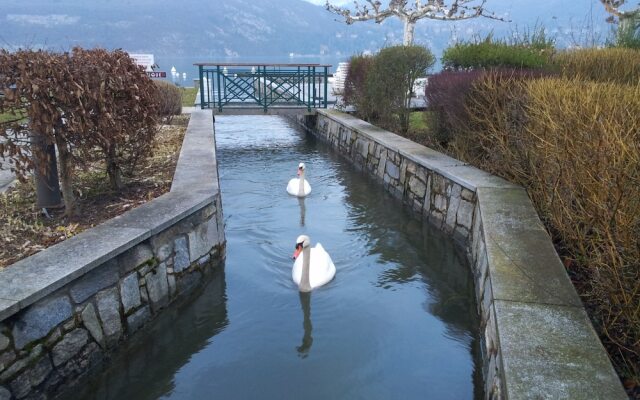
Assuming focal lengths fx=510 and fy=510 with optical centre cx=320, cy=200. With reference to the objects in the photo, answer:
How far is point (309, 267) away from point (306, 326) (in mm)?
762

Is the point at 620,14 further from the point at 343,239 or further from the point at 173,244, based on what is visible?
the point at 173,244

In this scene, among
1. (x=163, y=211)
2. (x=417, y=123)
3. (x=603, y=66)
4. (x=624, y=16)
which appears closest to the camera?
(x=163, y=211)

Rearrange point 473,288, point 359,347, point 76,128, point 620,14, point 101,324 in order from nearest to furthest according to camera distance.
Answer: point 101,324 < point 359,347 < point 76,128 < point 473,288 < point 620,14

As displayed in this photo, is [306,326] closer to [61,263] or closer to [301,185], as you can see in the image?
[61,263]

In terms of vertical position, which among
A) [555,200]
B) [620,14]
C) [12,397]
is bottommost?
[12,397]

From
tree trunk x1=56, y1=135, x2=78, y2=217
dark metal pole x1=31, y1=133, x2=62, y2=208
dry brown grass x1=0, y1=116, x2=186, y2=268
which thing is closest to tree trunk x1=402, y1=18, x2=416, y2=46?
dry brown grass x1=0, y1=116, x2=186, y2=268

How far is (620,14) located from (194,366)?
17.7 metres

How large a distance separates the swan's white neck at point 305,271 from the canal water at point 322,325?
11 centimetres

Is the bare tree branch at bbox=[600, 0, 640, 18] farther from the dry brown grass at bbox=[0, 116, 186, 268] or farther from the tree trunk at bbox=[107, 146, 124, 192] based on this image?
the tree trunk at bbox=[107, 146, 124, 192]

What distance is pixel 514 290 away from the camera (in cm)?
379

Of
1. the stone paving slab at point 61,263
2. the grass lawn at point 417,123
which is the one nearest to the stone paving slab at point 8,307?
the stone paving slab at point 61,263

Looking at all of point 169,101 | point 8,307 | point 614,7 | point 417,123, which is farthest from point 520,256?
point 614,7

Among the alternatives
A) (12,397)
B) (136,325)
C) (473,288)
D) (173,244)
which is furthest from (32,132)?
(473,288)

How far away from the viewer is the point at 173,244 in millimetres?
4957
